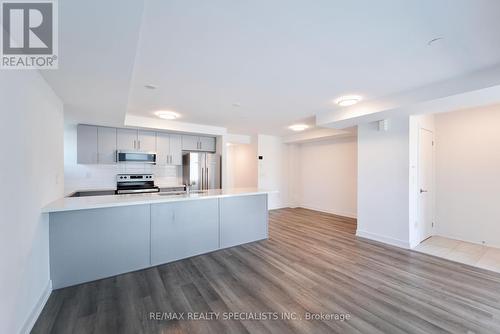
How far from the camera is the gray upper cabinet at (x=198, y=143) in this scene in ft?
18.3

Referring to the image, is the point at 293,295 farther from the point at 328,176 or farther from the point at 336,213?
the point at 328,176

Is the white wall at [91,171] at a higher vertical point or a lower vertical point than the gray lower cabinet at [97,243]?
higher

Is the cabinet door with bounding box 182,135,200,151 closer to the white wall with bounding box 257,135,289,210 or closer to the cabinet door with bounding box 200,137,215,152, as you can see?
the cabinet door with bounding box 200,137,215,152

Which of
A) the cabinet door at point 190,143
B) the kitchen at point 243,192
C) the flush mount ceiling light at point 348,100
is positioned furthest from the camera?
the cabinet door at point 190,143

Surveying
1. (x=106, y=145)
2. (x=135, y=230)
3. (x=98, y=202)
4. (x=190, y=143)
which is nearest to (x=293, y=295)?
(x=135, y=230)

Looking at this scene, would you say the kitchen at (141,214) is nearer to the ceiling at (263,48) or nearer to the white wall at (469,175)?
the ceiling at (263,48)

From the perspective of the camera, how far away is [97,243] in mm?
2615

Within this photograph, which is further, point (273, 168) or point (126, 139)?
point (273, 168)

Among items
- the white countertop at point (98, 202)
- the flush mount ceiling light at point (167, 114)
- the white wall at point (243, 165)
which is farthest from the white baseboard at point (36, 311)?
the white wall at point (243, 165)

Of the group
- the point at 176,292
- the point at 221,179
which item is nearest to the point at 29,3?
the point at 176,292

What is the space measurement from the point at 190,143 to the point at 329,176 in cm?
419

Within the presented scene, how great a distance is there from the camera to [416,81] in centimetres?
276

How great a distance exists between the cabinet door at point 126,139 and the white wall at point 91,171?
0.50 metres

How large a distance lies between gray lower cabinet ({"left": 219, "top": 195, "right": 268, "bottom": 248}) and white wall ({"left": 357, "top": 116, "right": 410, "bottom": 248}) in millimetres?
2007
